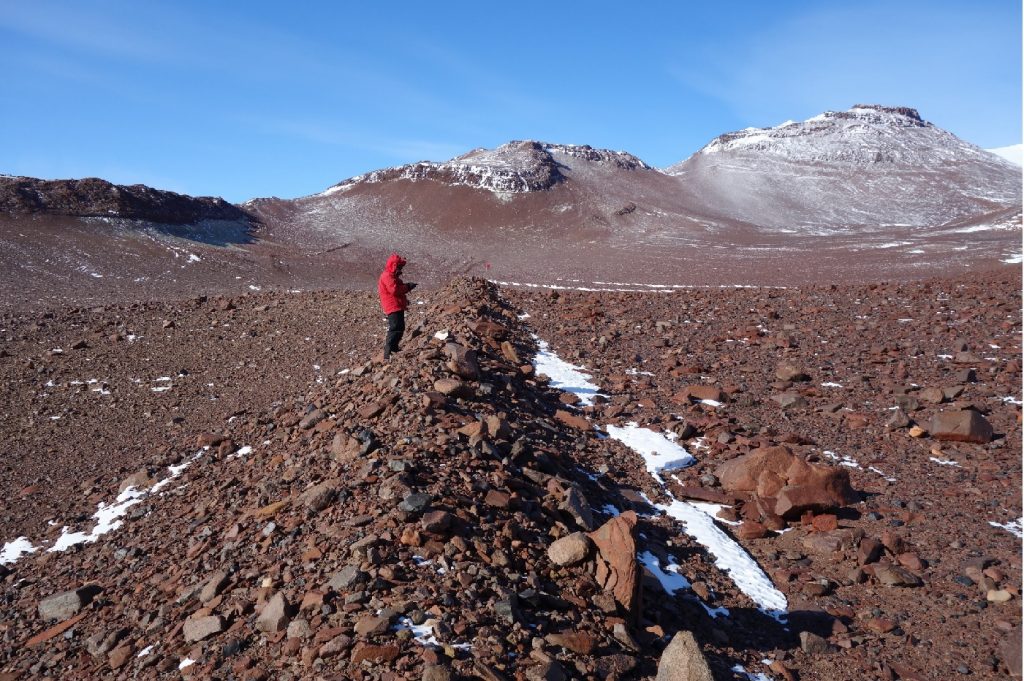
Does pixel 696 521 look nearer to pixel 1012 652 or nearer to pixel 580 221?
pixel 1012 652

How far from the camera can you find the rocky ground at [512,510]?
11.4ft

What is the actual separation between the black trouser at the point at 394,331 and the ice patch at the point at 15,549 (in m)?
3.81

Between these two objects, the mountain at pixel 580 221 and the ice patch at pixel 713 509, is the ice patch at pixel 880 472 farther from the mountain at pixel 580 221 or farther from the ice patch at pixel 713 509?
the mountain at pixel 580 221

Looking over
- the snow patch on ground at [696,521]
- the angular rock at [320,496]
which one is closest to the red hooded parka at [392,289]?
the snow patch on ground at [696,521]

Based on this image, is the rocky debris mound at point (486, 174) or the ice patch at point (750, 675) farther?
the rocky debris mound at point (486, 174)

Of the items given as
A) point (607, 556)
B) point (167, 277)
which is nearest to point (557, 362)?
point (607, 556)

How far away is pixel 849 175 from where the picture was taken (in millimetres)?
56406

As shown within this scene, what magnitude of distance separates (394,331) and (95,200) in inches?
1036

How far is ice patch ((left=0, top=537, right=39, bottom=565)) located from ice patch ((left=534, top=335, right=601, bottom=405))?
5.20 metres

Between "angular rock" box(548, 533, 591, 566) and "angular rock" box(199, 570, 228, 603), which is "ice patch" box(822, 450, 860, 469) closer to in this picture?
"angular rock" box(548, 533, 591, 566)

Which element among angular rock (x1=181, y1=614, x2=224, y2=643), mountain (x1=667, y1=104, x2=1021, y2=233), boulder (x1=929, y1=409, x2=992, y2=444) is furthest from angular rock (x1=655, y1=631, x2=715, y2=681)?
mountain (x1=667, y1=104, x2=1021, y2=233)

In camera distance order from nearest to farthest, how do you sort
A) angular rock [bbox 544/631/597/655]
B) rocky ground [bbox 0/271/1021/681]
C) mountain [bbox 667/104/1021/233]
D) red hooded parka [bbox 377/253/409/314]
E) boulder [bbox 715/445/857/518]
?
1. angular rock [bbox 544/631/597/655]
2. rocky ground [bbox 0/271/1021/681]
3. boulder [bbox 715/445/857/518]
4. red hooded parka [bbox 377/253/409/314]
5. mountain [bbox 667/104/1021/233]

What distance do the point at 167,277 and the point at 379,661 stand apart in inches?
831

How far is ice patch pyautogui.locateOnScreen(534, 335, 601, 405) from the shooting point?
8258mm
